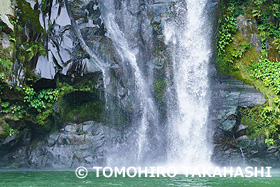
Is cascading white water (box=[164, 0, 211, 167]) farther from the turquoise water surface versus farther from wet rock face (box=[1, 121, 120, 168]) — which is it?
the turquoise water surface

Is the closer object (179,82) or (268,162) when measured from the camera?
(268,162)

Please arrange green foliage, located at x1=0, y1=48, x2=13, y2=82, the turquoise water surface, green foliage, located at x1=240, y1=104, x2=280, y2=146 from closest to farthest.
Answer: the turquoise water surface < green foliage, located at x1=0, y1=48, x2=13, y2=82 < green foliage, located at x1=240, y1=104, x2=280, y2=146

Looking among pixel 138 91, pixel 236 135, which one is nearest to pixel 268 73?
pixel 236 135

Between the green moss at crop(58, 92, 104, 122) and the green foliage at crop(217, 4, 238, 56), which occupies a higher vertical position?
the green foliage at crop(217, 4, 238, 56)

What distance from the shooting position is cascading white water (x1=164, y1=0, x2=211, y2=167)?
10523 mm

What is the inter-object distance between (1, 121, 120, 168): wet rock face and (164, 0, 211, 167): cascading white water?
8.23 feet

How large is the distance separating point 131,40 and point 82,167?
4.68 meters

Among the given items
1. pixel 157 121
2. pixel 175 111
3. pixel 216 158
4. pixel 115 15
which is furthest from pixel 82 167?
pixel 115 15

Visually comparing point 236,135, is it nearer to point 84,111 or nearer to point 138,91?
point 138,91

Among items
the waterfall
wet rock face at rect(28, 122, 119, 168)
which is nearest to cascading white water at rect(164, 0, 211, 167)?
the waterfall

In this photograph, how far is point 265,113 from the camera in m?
10.0

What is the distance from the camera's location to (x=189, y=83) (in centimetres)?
1129

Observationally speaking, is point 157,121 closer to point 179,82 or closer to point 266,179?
point 179,82

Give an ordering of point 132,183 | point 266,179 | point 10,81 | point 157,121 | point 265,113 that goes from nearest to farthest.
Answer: point 132,183 < point 266,179 < point 10,81 < point 265,113 < point 157,121
